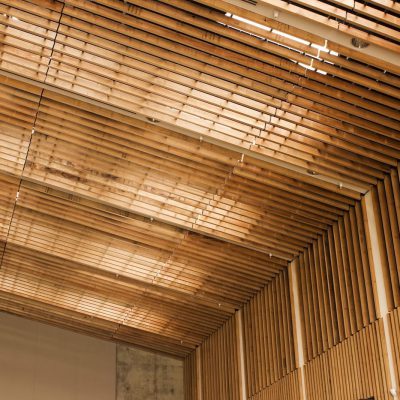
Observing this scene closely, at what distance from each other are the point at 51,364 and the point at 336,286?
28.5 ft

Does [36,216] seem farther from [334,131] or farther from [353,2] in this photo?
[353,2]

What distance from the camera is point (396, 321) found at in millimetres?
8781

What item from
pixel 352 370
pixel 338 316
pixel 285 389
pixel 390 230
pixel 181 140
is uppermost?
pixel 181 140

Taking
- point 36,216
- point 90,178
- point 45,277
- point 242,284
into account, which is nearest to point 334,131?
point 90,178

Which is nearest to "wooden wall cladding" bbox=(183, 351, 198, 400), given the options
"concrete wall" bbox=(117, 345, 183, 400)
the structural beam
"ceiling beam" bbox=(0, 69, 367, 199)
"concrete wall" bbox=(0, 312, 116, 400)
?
"concrete wall" bbox=(117, 345, 183, 400)

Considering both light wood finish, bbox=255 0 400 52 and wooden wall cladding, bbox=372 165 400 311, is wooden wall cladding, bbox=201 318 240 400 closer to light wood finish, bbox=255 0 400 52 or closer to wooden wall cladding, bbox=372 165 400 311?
wooden wall cladding, bbox=372 165 400 311

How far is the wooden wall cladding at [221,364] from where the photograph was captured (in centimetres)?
1338

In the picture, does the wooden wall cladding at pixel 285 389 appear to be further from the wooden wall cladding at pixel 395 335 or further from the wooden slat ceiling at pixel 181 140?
the wooden wall cladding at pixel 395 335

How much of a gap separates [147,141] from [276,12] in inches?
116

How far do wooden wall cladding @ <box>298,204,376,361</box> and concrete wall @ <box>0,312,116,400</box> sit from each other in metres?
7.33

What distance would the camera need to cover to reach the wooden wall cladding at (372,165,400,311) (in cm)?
890

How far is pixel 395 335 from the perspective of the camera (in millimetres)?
8820

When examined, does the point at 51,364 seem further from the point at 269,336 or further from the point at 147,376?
the point at 269,336

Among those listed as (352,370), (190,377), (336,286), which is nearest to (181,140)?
(336,286)
